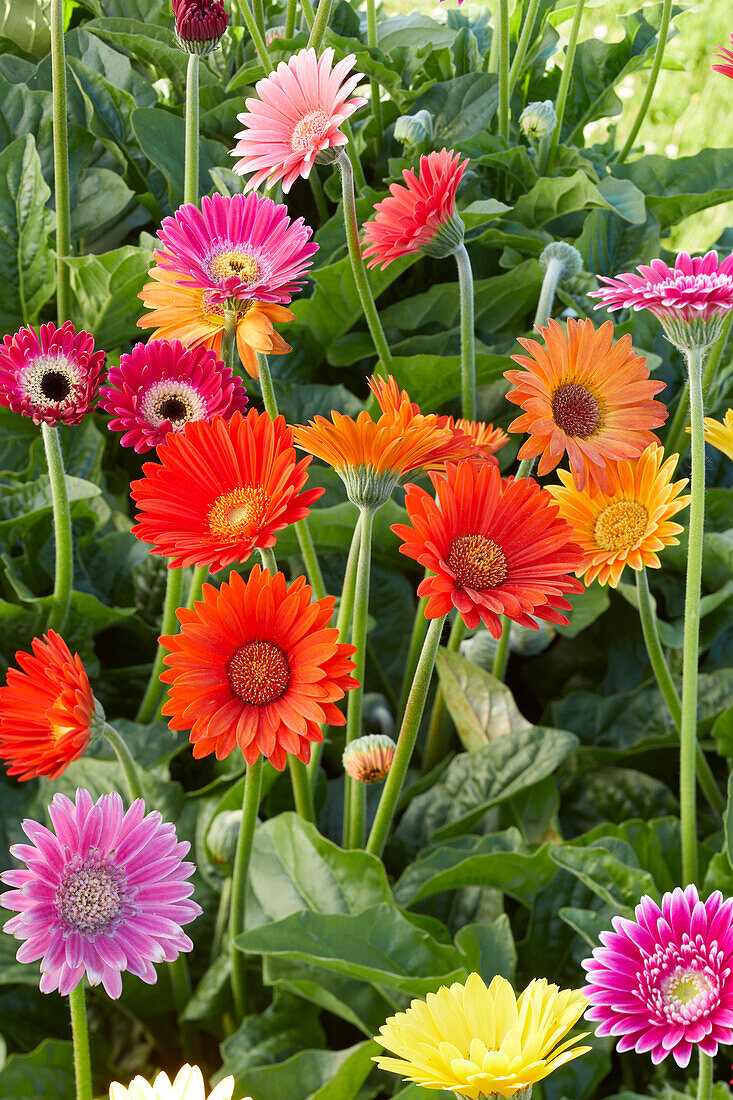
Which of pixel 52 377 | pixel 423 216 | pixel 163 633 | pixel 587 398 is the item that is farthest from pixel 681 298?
pixel 163 633

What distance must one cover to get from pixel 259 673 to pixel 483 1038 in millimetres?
150

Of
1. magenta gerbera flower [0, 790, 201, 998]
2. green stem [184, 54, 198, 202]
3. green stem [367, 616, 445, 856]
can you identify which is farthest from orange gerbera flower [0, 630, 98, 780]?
green stem [184, 54, 198, 202]

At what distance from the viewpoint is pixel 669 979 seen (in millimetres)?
372

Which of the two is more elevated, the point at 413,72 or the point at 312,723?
the point at 413,72

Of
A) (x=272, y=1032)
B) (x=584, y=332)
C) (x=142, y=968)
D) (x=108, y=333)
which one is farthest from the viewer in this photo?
(x=108, y=333)

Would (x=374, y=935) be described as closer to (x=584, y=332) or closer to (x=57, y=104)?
(x=584, y=332)

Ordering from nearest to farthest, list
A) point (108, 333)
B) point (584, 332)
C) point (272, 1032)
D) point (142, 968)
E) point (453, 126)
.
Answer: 1. point (142, 968)
2. point (584, 332)
3. point (272, 1032)
4. point (108, 333)
5. point (453, 126)

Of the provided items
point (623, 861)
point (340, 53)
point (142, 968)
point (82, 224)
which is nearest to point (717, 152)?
point (340, 53)

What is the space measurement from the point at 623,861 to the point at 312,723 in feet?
0.98

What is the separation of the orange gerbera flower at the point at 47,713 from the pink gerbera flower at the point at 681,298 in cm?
27

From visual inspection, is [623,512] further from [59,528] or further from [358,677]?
[59,528]

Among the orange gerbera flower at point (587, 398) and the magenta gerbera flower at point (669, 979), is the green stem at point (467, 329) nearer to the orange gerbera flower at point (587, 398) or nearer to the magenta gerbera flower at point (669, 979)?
the orange gerbera flower at point (587, 398)

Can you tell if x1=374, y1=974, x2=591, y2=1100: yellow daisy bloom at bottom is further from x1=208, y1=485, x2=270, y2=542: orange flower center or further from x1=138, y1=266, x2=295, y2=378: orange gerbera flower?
x1=138, y1=266, x2=295, y2=378: orange gerbera flower

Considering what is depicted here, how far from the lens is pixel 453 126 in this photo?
96 cm
